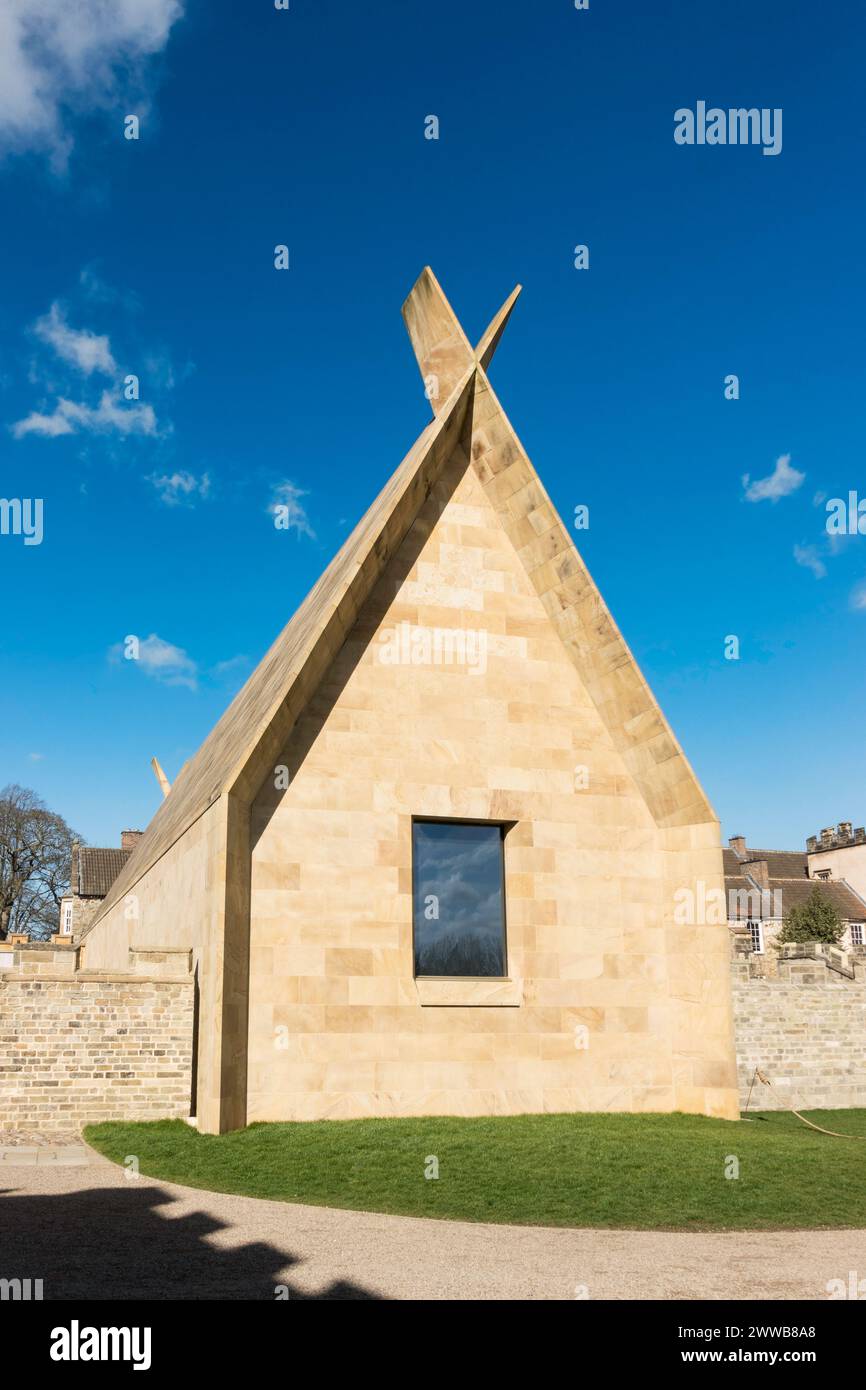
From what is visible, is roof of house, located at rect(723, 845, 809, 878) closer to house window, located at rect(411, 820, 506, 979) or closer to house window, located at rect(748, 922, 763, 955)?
house window, located at rect(748, 922, 763, 955)

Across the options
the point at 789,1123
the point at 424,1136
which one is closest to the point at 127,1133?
the point at 424,1136

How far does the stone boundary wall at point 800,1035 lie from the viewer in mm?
22375

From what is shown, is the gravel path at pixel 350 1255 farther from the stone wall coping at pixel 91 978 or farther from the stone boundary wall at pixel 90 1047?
the stone wall coping at pixel 91 978

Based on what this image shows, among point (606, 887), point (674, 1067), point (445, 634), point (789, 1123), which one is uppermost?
point (445, 634)

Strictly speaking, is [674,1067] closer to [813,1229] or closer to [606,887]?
[606,887]

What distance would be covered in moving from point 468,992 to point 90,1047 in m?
5.75

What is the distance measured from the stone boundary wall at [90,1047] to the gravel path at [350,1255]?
13.2 ft

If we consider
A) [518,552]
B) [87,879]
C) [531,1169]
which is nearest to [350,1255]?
[531,1169]

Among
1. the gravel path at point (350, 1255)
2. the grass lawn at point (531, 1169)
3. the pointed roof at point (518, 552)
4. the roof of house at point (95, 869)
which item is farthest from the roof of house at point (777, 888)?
the gravel path at point (350, 1255)

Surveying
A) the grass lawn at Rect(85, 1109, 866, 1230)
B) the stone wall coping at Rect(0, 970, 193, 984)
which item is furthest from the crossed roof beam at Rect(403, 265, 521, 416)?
the grass lawn at Rect(85, 1109, 866, 1230)

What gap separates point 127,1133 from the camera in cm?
1431

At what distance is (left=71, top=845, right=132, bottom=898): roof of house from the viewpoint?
181 feet

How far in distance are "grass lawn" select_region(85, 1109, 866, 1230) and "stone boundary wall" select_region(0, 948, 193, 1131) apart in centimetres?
47

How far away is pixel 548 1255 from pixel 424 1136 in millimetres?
5343
